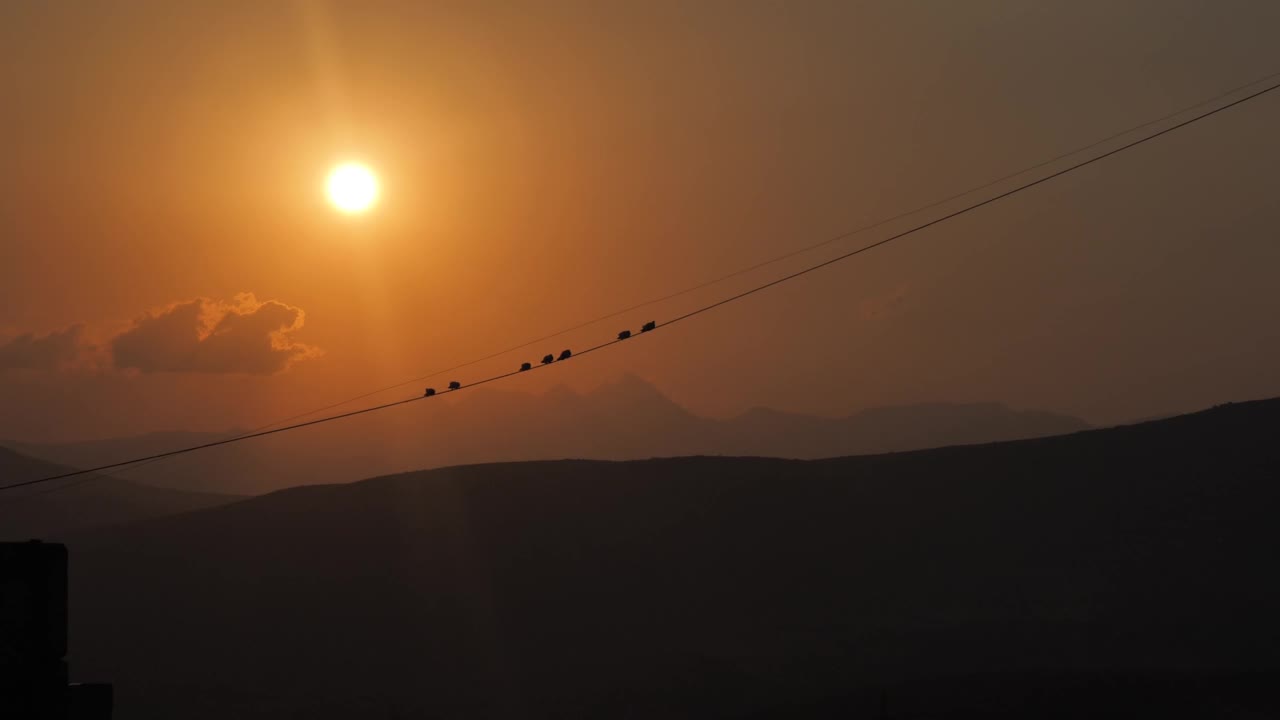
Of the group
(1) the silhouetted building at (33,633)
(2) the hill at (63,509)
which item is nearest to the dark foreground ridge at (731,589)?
(2) the hill at (63,509)

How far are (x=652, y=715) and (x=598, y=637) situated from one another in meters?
14.0

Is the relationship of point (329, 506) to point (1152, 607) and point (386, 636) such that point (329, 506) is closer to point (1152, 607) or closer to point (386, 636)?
point (386, 636)

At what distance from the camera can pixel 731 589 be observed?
3548 inches

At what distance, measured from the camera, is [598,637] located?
3342 inches

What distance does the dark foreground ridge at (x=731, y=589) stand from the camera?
73188 millimetres

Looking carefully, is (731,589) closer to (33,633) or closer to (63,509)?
(33,633)

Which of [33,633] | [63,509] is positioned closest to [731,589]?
[33,633]

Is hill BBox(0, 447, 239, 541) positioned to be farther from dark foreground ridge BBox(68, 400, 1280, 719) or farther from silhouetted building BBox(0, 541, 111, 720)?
silhouetted building BBox(0, 541, 111, 720)

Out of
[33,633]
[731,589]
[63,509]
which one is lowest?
[33,633]

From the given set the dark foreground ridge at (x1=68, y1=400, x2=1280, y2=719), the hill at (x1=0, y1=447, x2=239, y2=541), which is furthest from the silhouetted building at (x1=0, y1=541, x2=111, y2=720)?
the hill at (x1=0, y1=447, x2=239, y2=541)

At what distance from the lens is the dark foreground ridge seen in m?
73.2

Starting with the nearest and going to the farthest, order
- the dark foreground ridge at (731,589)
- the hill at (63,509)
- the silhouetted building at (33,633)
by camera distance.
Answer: the silhouetted building at (33,633) → the dark foreground ridge at (731,589) → the hill at (63,509)

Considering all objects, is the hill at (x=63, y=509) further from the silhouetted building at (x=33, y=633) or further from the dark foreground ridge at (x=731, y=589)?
the silhouetted building at (x=33, y=633)

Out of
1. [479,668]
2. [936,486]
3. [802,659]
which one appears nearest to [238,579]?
[479,668]
